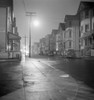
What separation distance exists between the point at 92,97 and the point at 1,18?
35.0 m

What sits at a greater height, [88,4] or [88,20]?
[88,4]

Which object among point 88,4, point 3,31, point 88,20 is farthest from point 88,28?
point 3,31

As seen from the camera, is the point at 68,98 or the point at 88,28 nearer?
the point at 68,98

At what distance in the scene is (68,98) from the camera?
5.93m

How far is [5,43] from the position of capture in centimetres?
3722

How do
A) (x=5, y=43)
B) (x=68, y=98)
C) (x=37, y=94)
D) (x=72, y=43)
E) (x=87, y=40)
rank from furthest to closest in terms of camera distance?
(x=72, y=43) < (x=87, y=40) < (x=5, y=43) < (x=37, y=94) < (x=68, y=98)

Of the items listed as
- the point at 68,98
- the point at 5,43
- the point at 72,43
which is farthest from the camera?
the point at 72,43

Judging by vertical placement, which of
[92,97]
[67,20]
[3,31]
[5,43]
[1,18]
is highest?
[67,20]

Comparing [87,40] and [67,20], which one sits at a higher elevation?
[67,20]

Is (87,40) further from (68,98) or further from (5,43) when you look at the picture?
(68,98)

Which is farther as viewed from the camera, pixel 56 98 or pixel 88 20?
pixel 88 20

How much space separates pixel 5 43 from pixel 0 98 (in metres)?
32.1

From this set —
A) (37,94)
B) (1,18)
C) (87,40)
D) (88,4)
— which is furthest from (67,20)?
(37,94)

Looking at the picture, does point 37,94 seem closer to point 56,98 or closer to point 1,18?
point 56,98
